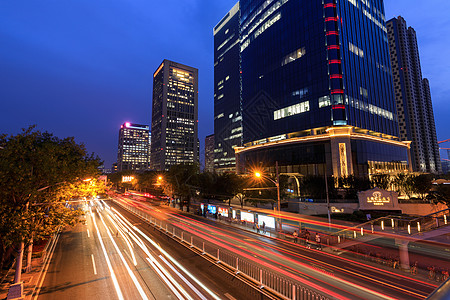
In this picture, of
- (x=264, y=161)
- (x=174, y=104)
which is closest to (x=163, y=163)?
(x=174, y=104)

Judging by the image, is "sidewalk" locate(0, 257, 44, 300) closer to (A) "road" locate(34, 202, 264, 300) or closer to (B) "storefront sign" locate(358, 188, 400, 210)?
(A) "road" locate(34, 202, 264, 300)

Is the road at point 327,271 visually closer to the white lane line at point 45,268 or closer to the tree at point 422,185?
the white lane line at point 45,268

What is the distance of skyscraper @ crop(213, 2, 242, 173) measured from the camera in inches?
5251

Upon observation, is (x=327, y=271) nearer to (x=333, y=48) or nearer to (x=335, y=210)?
(x=335, y=210)

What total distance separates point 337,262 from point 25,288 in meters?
22.8

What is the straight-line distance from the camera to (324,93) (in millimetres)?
57375

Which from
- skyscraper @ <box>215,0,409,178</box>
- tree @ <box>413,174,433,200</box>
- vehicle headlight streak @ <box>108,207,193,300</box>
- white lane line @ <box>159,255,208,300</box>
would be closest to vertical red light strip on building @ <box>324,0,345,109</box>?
skyscraper @ <box>215,0,409,178</box>

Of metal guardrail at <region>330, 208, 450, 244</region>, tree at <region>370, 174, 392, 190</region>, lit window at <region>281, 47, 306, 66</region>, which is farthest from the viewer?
lit window at <region>281, 47, 306, 66</region>

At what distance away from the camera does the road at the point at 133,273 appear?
1300 cm

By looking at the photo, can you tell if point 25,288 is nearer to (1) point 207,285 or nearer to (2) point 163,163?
(1) point 207,285

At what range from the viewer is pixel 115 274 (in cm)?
1568

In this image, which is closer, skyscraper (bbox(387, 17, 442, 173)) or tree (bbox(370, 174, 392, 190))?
tree (bbox(370, 174, 392, 190))

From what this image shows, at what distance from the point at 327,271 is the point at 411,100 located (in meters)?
150

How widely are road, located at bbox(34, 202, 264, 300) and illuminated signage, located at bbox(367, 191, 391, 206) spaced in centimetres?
3117
